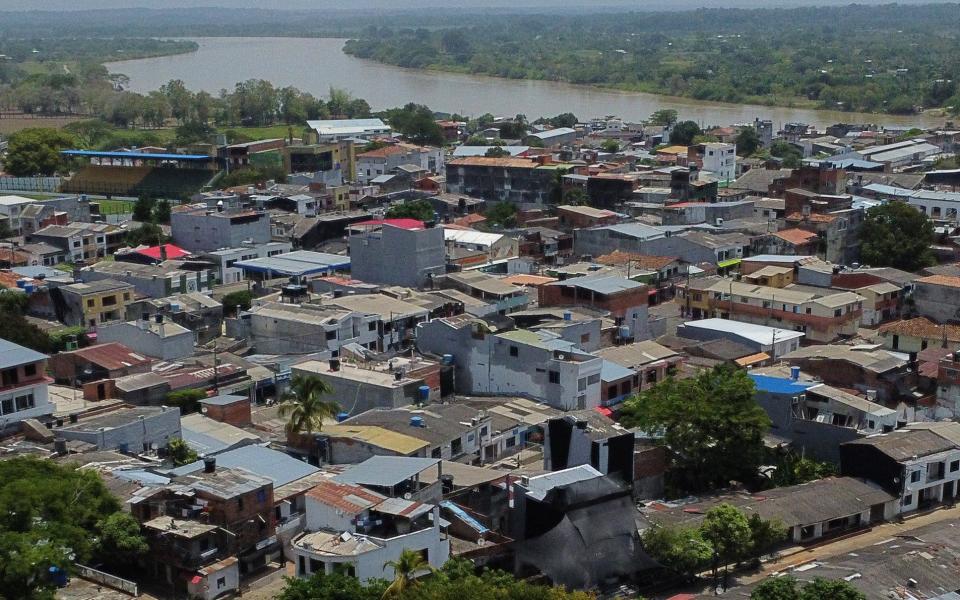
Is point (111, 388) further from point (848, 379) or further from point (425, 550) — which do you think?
point (848, 379)

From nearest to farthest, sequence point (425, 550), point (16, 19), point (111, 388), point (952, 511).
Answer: point (425, 550) → point (952, 511) → point (111, 388) → point (16, 19)

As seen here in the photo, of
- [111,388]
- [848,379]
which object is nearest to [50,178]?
[111,388]

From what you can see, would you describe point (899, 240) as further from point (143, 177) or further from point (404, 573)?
point (143, 177)

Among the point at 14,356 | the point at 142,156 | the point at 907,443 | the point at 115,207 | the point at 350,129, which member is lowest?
the point at 115,207

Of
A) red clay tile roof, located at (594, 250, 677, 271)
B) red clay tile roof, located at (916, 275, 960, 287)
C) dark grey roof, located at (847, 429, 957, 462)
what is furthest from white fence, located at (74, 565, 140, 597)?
red clay tile roof, located at (916, 275, 960, 287)

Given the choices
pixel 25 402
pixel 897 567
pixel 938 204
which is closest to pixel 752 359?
pixel 897 567

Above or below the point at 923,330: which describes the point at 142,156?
above

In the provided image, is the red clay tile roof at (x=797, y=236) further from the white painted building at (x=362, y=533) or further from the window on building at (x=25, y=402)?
the window on building at (x=25, y=402)
